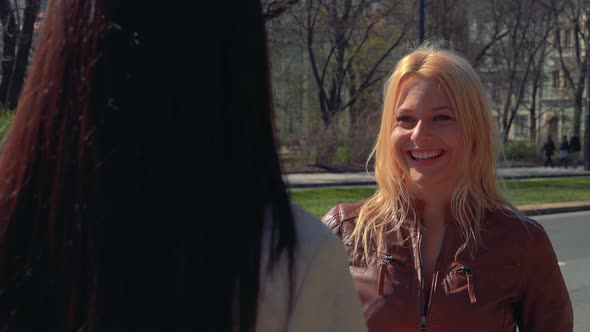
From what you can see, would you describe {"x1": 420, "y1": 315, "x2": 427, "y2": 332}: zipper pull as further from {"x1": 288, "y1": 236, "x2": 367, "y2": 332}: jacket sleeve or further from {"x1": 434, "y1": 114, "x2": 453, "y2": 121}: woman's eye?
{"x1": 288, "y1": 236, "x2": 367, "y2": 332}: jacket sleeve

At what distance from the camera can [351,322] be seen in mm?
1130

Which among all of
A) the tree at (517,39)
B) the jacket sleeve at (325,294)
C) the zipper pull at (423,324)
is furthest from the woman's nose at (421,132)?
the tree at (517,39)

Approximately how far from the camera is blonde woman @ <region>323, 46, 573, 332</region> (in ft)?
7.45

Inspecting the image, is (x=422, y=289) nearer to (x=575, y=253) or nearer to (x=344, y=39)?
(x=575, y=253)

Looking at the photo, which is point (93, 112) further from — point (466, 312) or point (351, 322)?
point (466, 312)

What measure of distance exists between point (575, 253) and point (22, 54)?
12.1 metres

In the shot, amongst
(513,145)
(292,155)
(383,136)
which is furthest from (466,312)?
(513,145)

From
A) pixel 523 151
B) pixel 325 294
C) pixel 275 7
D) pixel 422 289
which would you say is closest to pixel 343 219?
pixel 422 289

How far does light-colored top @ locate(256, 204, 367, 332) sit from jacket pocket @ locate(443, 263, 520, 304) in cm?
124

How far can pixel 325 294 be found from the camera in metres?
1.11

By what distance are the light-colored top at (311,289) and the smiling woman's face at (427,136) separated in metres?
1.41

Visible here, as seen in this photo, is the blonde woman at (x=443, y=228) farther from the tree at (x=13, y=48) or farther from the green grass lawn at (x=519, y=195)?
the tree at (x=13, y=48)

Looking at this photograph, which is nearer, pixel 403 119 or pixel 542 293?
pixel 542 293

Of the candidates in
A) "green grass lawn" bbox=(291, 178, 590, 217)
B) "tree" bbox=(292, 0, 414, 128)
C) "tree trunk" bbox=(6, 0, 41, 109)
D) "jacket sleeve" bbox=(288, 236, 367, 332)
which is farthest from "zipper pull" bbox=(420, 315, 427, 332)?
"tree" bbox=(292, 0, 414, 128)
